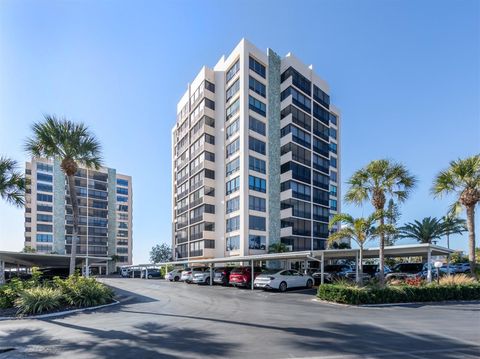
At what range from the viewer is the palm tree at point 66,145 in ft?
63.9

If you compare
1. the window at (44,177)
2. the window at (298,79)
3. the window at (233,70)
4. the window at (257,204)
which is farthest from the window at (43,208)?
the window at (298,79)

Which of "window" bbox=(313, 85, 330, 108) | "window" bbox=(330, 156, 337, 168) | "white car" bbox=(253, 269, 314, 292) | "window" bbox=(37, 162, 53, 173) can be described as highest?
"window" bbox=(313, 85, 330, 108)

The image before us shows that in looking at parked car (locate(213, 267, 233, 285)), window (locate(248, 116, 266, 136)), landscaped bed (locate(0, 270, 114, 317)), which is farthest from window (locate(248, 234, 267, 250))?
landscaped bed (locate(0, 270, 114, 317))

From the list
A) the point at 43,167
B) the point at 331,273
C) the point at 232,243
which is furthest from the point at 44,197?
the point at 331,273

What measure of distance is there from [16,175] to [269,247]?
28.3m

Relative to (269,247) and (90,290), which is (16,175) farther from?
(269,247)

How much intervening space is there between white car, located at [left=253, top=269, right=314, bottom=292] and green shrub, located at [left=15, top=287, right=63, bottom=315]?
1374cm

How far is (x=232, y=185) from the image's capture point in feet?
144

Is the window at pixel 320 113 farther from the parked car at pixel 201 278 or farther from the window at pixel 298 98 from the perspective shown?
the parked car at pixel 201 278

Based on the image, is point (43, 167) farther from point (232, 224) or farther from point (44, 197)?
point (232, 224)

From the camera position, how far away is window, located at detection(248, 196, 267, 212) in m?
41.8

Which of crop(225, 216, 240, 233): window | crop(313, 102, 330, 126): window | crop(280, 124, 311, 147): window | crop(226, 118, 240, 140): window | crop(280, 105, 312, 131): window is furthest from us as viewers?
crop(313, 102, 330, 126): window

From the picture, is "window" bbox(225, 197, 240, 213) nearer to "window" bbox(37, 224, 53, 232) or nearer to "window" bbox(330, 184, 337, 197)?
"window" bbox(330, 184, 337, 197)

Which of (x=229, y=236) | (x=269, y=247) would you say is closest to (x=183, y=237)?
(x=229, y=236)
